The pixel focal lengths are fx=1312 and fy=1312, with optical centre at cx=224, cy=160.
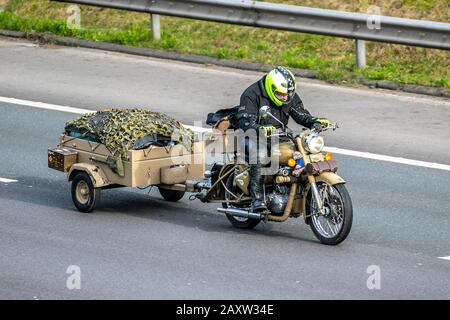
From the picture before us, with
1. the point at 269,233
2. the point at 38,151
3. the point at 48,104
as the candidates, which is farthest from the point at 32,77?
the point at 269,233

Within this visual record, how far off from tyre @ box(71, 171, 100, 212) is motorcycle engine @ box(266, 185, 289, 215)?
1.94m

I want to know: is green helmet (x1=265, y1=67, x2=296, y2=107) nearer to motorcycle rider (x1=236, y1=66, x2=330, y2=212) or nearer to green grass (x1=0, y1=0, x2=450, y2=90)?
motorcycle rider (x1=236, y1=66, x2=330, y2=212)

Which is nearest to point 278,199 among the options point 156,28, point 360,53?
point 360,53

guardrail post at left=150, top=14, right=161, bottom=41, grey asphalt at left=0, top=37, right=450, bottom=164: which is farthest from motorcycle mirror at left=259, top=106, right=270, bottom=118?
guardrail post at left=150, top=14, right=161, bottom=41

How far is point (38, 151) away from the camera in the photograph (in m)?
16.3

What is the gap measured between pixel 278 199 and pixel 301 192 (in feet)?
0.82

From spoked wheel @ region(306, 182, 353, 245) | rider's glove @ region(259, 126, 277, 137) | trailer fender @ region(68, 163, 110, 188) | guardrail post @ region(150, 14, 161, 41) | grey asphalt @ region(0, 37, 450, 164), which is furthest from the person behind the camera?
guardrail post @ region(150, 14, 161, 41)

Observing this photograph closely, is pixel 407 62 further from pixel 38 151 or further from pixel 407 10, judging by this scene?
pixel 38 151

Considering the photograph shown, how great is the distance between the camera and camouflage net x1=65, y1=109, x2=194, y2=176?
535 inches

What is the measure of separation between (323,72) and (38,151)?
509 centimetres

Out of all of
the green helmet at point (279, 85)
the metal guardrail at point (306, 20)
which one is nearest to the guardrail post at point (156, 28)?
the metal guardrail at point (306, 20)

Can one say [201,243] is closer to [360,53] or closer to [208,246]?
[208,246]

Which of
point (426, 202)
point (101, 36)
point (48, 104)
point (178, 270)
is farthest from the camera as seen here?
point (101, 36)

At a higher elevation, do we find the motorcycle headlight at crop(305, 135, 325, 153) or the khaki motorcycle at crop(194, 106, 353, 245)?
A: the motorcycle headlight at crop(305, 135, 325, 153)
